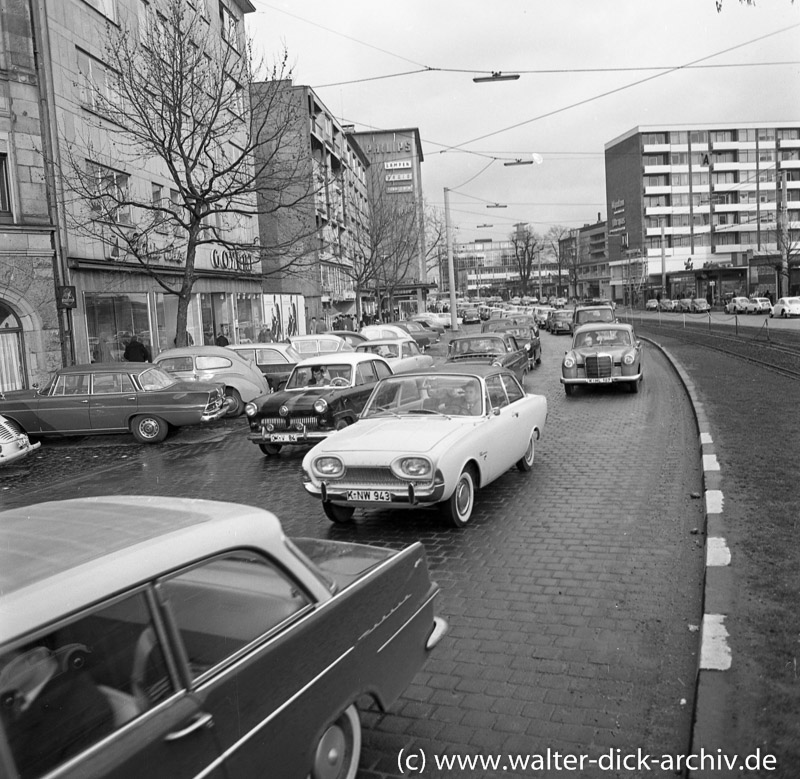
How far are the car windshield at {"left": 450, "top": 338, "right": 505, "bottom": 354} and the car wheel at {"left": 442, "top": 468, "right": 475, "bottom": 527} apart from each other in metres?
11.9

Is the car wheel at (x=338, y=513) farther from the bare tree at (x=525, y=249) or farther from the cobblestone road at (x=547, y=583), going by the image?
the bare tree at (x=525, y=249)

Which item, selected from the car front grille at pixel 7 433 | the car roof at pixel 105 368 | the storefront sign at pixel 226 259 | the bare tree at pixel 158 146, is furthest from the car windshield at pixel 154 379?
the storefront sign at pixel 226 259

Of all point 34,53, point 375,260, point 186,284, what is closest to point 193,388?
point 186,284

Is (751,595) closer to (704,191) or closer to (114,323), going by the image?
(114,323)

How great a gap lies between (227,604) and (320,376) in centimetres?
1063

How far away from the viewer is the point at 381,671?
343cm

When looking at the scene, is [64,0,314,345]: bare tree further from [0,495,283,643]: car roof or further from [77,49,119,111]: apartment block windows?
[0,495,283,643]: car roof

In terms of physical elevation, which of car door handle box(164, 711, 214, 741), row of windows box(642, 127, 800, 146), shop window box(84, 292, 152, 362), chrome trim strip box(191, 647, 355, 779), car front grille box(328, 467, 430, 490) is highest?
row of windows box(642, 127, 800, 146)

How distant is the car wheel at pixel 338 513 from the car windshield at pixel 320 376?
5402 mm

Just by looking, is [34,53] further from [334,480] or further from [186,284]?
[334,480]

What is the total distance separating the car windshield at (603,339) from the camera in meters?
18.8

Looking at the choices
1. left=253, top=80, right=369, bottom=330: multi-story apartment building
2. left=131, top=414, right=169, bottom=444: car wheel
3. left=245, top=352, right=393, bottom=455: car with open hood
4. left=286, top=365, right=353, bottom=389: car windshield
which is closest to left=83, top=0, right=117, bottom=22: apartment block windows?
left=253, top=80, right=369, bottom=330: multi-story apartment building

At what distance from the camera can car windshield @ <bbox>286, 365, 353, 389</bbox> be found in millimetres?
13289

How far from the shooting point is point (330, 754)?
313cm
